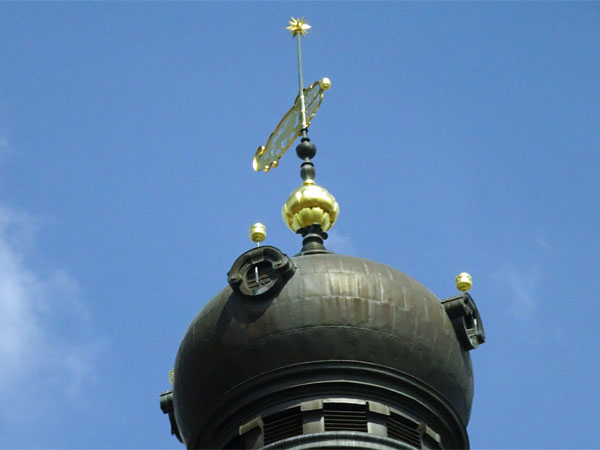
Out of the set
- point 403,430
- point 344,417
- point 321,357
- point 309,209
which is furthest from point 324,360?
point 309,209

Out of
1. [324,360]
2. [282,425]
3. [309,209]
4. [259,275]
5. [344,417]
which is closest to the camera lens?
[344,417]

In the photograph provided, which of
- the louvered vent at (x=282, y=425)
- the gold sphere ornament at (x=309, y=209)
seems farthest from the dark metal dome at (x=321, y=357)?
the gold sphere ornament at (x=309, y=209)

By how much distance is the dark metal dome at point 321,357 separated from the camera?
181ft

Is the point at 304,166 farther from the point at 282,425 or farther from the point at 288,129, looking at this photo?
the point at 282,425

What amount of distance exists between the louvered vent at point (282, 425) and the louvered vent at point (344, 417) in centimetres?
72

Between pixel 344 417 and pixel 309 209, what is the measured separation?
8.68 metres

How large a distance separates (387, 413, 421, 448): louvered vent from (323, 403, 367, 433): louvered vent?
2.46 ft

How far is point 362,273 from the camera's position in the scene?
189 feet

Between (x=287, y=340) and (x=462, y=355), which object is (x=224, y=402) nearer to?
(x=287, y=340)

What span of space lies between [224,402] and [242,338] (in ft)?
5.55

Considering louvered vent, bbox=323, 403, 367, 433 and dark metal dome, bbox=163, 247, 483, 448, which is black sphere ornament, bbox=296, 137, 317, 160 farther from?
louvered vent, bbox=323, 403, 367, 433

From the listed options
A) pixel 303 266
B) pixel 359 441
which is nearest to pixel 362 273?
pixel 303 266

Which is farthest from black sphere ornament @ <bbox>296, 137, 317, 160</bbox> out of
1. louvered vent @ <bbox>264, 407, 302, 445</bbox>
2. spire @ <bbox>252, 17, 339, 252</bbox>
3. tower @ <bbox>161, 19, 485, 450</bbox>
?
louvered vent @ <bbox>264, 407, 302, 445</bbox>

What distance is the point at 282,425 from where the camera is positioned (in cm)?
5516
